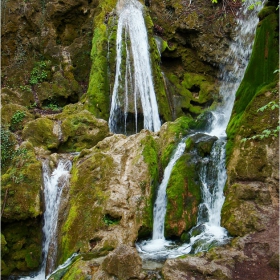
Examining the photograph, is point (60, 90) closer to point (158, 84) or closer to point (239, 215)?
point (158, 84)

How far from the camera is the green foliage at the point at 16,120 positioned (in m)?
11.2

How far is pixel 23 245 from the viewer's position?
7.98 meters

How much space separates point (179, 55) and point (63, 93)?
641 cm

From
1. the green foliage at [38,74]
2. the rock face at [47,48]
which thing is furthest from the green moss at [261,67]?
the green foliage at [38,74]

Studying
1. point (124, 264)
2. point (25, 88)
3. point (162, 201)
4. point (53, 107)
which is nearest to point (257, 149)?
point (162, 201)

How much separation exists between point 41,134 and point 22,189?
295cm

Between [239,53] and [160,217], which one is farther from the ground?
[239,53]

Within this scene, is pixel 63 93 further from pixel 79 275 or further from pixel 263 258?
pixel 263 258

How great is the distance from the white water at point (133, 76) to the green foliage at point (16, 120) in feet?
11.4

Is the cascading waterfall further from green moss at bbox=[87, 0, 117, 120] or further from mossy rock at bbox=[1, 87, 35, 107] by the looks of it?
mossy rock at bbox=[1, 87, 35, 107]

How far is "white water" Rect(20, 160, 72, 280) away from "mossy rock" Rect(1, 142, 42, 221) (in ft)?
0.95

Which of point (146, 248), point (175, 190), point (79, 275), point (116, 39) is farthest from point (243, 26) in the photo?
point (79, 275)

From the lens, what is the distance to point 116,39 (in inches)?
556

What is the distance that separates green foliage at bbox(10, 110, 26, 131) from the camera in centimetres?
1123
